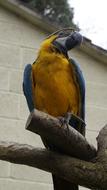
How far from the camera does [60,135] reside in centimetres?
288

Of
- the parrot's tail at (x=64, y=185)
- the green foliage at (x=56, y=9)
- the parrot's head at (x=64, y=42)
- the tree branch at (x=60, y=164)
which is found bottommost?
the green foliage at (x=56, y=9)

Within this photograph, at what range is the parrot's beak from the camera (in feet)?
11.7

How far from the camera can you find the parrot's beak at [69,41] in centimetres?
357

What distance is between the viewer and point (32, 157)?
3084mm

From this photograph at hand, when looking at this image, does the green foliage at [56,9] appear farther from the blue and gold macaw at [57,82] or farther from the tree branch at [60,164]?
the tree branch at [60,164]

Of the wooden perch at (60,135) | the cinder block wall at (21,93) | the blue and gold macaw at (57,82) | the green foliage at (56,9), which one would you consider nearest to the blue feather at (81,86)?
the blue and gold macaw at (57,82)

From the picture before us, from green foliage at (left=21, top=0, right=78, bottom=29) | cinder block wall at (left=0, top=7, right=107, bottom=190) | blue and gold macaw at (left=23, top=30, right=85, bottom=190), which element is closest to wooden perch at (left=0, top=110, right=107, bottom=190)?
blue and gold macaw at (left=23, top=30, right=85, bottom=190)

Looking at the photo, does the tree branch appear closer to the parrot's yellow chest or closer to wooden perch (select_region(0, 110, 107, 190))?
wooden perch (select_region(0, 110, 107, 190))

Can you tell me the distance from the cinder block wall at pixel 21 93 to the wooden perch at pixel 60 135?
1.70 meters

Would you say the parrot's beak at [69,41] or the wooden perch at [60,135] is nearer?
the wooden perch at [60,135]

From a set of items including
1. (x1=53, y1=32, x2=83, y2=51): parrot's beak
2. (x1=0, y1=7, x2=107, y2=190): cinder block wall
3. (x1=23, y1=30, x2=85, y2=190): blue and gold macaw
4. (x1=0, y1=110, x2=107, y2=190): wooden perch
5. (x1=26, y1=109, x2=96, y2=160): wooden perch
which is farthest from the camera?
(x1=0, y1=7, x2=107, y2=190): cinder block wall

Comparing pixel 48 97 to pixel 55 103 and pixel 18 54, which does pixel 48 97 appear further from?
pixel 18 54

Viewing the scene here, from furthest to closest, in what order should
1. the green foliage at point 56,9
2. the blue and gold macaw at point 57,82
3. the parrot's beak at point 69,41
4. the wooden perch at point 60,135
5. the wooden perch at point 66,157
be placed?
1. the green foliage at point 56,9
2. the parrot's beak at point 69,41
3. the blue and gold macaw at point 57,82
4. the wooden perch at point 66,157
5. the wooden perch at point 60,135

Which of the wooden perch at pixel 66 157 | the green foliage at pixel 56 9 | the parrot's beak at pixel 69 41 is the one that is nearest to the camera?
the wooden perch at pixel 66 157
